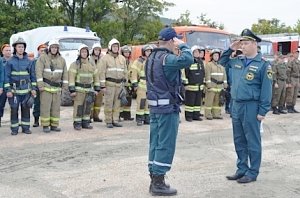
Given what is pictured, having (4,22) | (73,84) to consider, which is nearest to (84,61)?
(73,84)

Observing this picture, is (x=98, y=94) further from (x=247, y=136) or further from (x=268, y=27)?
(x=268, y=27)

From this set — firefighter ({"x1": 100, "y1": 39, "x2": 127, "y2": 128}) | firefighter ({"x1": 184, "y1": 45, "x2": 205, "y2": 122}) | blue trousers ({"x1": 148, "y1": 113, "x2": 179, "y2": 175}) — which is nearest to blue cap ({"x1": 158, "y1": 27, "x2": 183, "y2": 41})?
blue trousers ({"x1": 148, "y1": 113, "x2": 179, "y2": 175})

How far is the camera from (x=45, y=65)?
32.6 ft

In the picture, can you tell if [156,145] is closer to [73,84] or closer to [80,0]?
[73,84]

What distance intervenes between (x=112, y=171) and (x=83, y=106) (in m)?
3.92

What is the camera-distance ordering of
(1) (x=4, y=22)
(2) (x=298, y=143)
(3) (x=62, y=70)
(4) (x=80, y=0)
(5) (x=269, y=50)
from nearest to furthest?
(2) (x=298, y=143)
(3) (x=62, y=70)
(5) (x=269, y=50)
(1) (x=4, y=22)
(4) (x=80, y=0)

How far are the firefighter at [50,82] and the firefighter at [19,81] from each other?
0.19 meters

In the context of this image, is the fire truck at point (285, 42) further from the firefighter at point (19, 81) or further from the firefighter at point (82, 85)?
the firefighter at point (19, 81)

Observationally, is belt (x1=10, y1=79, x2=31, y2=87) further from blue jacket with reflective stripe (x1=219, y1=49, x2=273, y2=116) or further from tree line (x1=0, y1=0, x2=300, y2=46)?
tree line (x1=0, y1=0, x2=300, y2=46)

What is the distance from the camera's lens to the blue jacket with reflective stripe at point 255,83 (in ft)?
20.4

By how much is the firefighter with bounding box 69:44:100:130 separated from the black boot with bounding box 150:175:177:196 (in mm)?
4956

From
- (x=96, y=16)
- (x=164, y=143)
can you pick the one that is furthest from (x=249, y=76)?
(x=96, y=16)

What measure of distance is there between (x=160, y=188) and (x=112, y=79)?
17.6ft

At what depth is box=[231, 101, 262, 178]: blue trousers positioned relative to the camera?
6.31 metres
